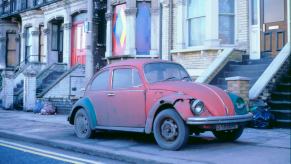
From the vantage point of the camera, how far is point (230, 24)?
587 inches

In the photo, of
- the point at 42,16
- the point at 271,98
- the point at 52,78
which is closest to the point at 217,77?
the point at 271,98

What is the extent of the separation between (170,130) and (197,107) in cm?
70

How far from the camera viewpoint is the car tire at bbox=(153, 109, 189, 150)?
700 cm

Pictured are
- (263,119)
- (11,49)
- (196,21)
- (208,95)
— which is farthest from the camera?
(11,49)

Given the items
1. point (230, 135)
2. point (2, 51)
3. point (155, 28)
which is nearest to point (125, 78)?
point (230, 135)

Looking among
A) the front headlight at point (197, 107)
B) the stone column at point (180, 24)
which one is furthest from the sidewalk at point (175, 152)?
the stone column at point (180, 24)

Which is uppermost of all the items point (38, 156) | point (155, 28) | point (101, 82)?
point (155, 28)

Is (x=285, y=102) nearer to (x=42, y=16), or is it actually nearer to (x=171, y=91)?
(x=171, y=91)

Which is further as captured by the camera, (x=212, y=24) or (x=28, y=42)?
(x=28, y=42)

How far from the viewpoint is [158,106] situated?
7.49 meters

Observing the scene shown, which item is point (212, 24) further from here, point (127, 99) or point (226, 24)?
point (127, 99)

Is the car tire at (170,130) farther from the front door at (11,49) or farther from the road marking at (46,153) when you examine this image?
the front door at (11,49)

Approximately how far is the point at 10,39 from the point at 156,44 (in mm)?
16223

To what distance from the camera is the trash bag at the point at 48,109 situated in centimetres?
1693
